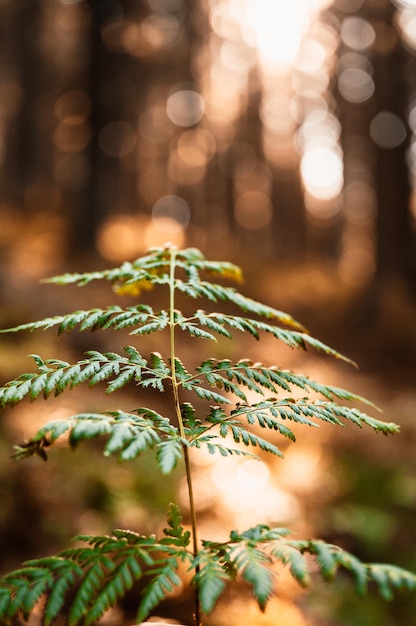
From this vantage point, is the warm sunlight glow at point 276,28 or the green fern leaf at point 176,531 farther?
the warm sunlight glow at point 276,28

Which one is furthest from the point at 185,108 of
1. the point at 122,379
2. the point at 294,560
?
the point at 294,560

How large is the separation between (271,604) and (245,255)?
1372 cm

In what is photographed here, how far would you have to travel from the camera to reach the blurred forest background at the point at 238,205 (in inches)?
191

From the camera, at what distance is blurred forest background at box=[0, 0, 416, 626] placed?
4.85 meters

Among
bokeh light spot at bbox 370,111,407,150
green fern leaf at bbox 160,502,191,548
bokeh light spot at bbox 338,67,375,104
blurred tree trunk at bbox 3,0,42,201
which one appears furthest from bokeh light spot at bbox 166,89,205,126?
green fern leaf at bbox 160,502,191,548

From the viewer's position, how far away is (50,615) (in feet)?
4.15

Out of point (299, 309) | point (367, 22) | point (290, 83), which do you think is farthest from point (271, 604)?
point (290, 83)

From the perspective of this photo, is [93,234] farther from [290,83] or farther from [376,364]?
[290,83]

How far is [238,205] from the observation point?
31406 millimetres

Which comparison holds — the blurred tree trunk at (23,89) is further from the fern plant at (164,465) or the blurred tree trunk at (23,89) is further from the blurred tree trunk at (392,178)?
the fern plant at (164,465)

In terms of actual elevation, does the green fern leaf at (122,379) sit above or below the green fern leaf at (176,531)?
above

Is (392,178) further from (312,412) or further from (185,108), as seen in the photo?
(185,108)

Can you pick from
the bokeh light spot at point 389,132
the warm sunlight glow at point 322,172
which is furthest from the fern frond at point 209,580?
the warm sunlight glow at point 322,172

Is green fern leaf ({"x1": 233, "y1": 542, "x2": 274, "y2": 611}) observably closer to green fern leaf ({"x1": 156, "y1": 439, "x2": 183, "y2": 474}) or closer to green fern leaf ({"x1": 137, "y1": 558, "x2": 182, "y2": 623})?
green fern leaf ({"x1": 137, "y1": 558, "x2": 182, "y2": 623})
